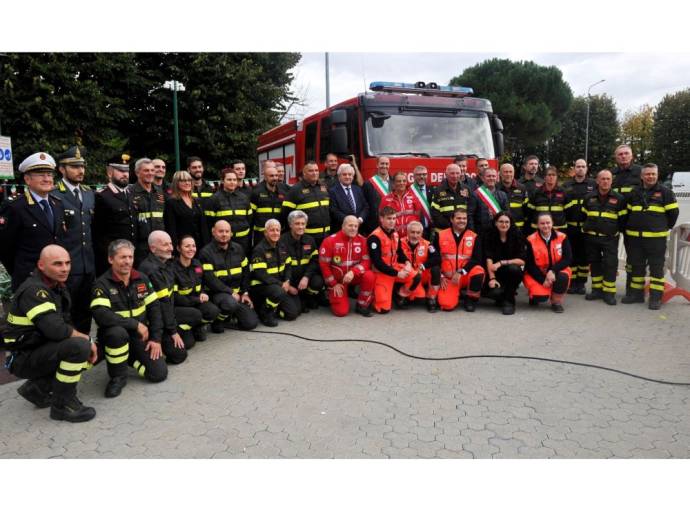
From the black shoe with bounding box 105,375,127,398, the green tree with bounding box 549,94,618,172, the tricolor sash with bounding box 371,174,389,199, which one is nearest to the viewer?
the black shoe with bounding box 105,375,127,398

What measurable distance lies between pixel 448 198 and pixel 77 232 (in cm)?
431

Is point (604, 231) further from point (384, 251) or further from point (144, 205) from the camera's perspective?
point (144, 205)

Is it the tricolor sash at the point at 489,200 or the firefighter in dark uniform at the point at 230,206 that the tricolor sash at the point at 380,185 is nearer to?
the tricolor sash at the point at 489,200

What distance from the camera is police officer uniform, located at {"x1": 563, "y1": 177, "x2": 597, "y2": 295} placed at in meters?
6.99

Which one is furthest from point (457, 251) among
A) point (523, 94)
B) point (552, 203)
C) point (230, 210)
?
point (523, 94)

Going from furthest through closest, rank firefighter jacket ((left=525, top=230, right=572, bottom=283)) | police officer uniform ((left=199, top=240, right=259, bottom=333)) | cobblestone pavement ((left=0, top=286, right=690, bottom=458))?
firefighter jacket ((left=525, top=230, right=572, bottom=283)), police officer uniform ((left=199, top=240, right=259, bottom=333)), cobblestone pavement ((left=0, top=286, right=690, bottom=458))

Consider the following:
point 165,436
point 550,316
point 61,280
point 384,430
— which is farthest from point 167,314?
point 550,316

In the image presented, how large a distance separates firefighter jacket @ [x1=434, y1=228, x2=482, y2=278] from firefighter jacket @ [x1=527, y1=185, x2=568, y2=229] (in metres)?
1.27

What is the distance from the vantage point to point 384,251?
242 inches

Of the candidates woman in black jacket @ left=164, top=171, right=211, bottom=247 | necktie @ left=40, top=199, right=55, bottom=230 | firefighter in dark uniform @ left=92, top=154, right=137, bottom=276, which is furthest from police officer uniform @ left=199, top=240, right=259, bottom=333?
necktie @ left=40, top=199, right=55, bottom=230

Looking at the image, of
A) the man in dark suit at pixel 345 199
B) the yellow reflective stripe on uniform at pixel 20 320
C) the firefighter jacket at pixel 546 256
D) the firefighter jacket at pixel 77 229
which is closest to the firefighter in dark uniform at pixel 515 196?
the firefighter jacket at pixel 546 256

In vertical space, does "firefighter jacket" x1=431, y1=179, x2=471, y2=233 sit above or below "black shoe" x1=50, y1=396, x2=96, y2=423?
above

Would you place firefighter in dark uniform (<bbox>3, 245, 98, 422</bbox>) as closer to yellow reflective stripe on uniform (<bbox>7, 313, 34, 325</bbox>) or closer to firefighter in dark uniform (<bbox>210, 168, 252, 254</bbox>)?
yellow reflective stripe on uniform (<bbox>7, 313, 34, 325</bbox>)

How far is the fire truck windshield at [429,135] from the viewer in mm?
7383
